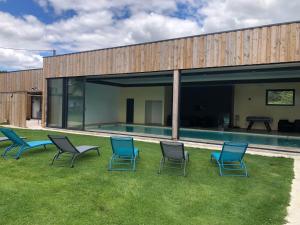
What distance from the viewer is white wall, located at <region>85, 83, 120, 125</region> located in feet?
63.9

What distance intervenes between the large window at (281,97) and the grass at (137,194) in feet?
38.2

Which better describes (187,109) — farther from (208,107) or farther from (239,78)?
(239,78)

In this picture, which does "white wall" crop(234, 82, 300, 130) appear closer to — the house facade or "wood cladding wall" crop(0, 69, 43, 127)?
the house facade

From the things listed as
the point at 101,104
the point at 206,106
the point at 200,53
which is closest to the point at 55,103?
the point at 101,104

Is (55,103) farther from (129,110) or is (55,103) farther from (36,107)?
(36,107)

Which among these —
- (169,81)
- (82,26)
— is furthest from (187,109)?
(82,26)

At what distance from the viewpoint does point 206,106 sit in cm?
2109

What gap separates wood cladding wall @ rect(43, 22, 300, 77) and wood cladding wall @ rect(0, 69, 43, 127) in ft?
13.1

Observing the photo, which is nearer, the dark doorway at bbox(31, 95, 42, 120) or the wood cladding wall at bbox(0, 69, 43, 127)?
the wood cladding wall at bbox(0, 69, 43, 127)

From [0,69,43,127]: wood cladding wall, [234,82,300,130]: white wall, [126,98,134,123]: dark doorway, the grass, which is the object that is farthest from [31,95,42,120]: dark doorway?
the grass

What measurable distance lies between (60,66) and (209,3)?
917 cm

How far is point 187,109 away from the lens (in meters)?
21.8

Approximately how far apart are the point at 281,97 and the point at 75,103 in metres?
13.1

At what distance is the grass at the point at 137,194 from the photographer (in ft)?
12.5
